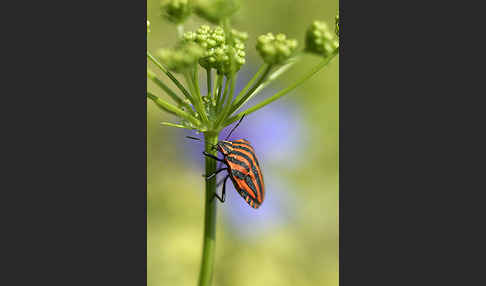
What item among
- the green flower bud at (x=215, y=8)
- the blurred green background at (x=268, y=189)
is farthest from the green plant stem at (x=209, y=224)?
the blurred green background at (x=268, y=189)

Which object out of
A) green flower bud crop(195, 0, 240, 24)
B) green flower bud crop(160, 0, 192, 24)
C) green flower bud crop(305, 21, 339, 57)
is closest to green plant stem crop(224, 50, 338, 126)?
green flower bud crop(305, 21, 339, 57)

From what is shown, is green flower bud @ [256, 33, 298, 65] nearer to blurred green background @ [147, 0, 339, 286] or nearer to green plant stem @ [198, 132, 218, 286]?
green plant stem @ [198, 132, 218, 286]

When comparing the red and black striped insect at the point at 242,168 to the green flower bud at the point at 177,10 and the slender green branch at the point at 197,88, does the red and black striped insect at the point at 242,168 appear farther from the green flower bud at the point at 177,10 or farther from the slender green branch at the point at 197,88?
the green flower bud at the point at 177,10

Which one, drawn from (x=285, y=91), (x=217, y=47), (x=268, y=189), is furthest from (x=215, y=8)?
(x=268, y=189)

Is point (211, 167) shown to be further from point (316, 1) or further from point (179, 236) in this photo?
point (316, 1)

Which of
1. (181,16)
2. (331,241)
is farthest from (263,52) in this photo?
(331,241)

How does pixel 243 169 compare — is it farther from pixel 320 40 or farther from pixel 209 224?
pixel 320 40
